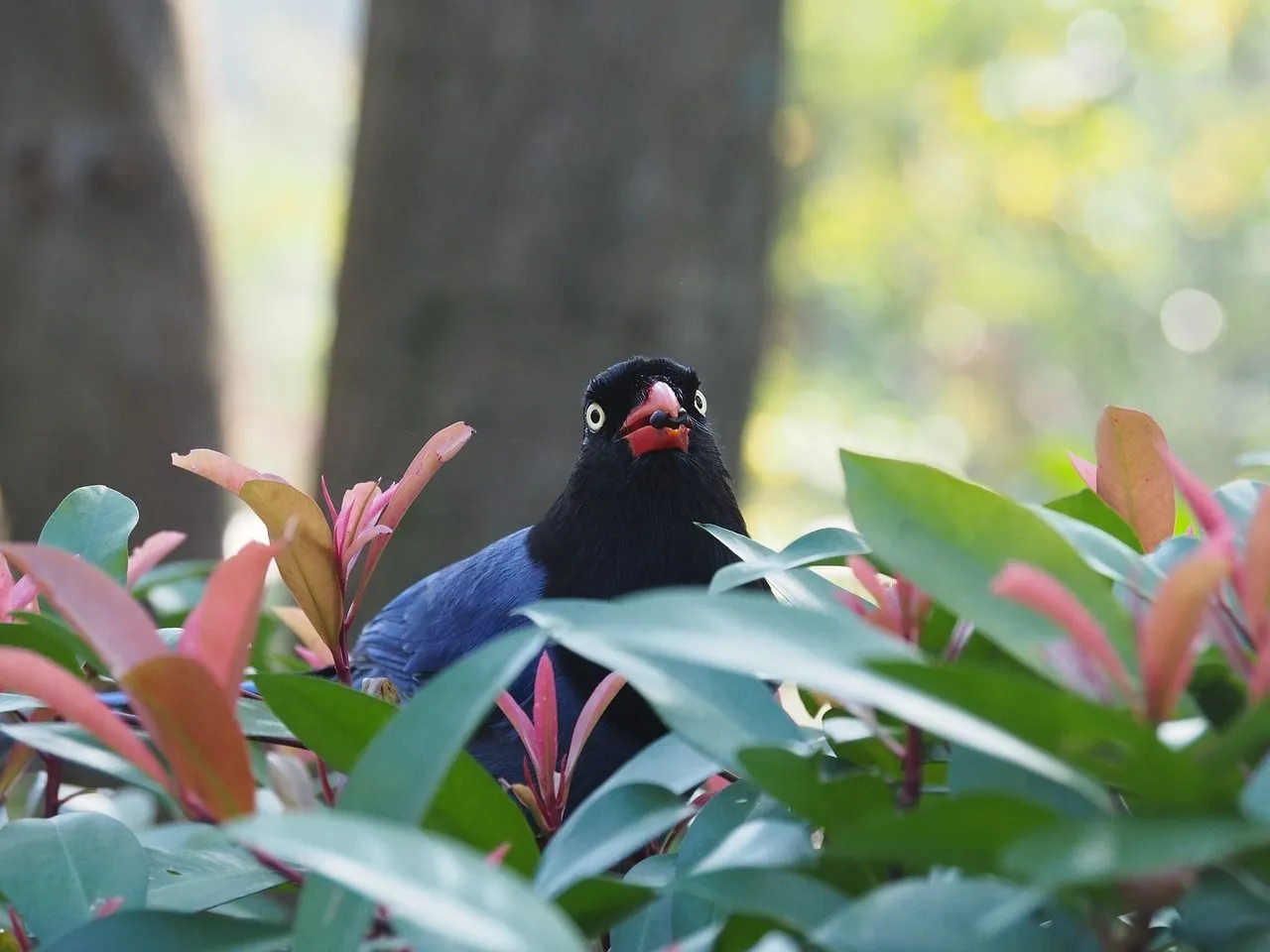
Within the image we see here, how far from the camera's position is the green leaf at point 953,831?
657 millimetres

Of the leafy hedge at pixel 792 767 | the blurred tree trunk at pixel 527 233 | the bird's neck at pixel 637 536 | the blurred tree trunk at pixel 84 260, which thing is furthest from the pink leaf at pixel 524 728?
the blurred tree trunk at pixel 84 260

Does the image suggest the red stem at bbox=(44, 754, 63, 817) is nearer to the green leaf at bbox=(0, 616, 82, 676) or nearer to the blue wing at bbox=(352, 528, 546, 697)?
the green leaf at bbox=(0, 616, 82, 676)

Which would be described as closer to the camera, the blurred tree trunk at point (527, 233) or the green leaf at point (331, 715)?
the green leaf at point (331, 715)

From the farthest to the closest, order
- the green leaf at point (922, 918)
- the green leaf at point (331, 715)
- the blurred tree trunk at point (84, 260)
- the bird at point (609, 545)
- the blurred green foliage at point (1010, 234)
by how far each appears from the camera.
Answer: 1. the blurred green foliage at point (1010, 234)
2. the blurred tree trunk at point (84, 260)
3. the bird at point (609, 545)
4. the green leaf at point (331, 715)
5. the green leaf at point (922, 918)

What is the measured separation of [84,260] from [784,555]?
3.50 meters

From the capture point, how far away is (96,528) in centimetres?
137

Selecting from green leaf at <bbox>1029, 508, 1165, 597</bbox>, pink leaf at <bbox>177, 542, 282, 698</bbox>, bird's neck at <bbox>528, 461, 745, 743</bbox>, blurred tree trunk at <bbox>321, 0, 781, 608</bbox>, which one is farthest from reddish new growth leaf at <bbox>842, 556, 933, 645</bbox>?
blurred tree trunk at <bbox>321, 0, 781, 608</bbox>

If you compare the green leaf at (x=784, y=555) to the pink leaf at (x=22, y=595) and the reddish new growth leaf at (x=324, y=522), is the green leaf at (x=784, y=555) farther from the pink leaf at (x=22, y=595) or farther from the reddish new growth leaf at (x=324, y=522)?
the pink leaf at (x=22, y=595)

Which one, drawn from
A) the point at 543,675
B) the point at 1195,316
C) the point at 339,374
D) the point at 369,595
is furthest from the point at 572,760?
the point at 1195,316

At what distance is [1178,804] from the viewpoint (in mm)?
650

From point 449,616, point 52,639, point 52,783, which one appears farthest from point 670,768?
point 449,616

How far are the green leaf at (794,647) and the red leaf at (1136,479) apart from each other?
530mm

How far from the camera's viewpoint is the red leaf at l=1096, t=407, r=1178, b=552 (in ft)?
3.78

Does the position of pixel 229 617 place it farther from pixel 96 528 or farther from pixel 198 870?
pixel 96 528
